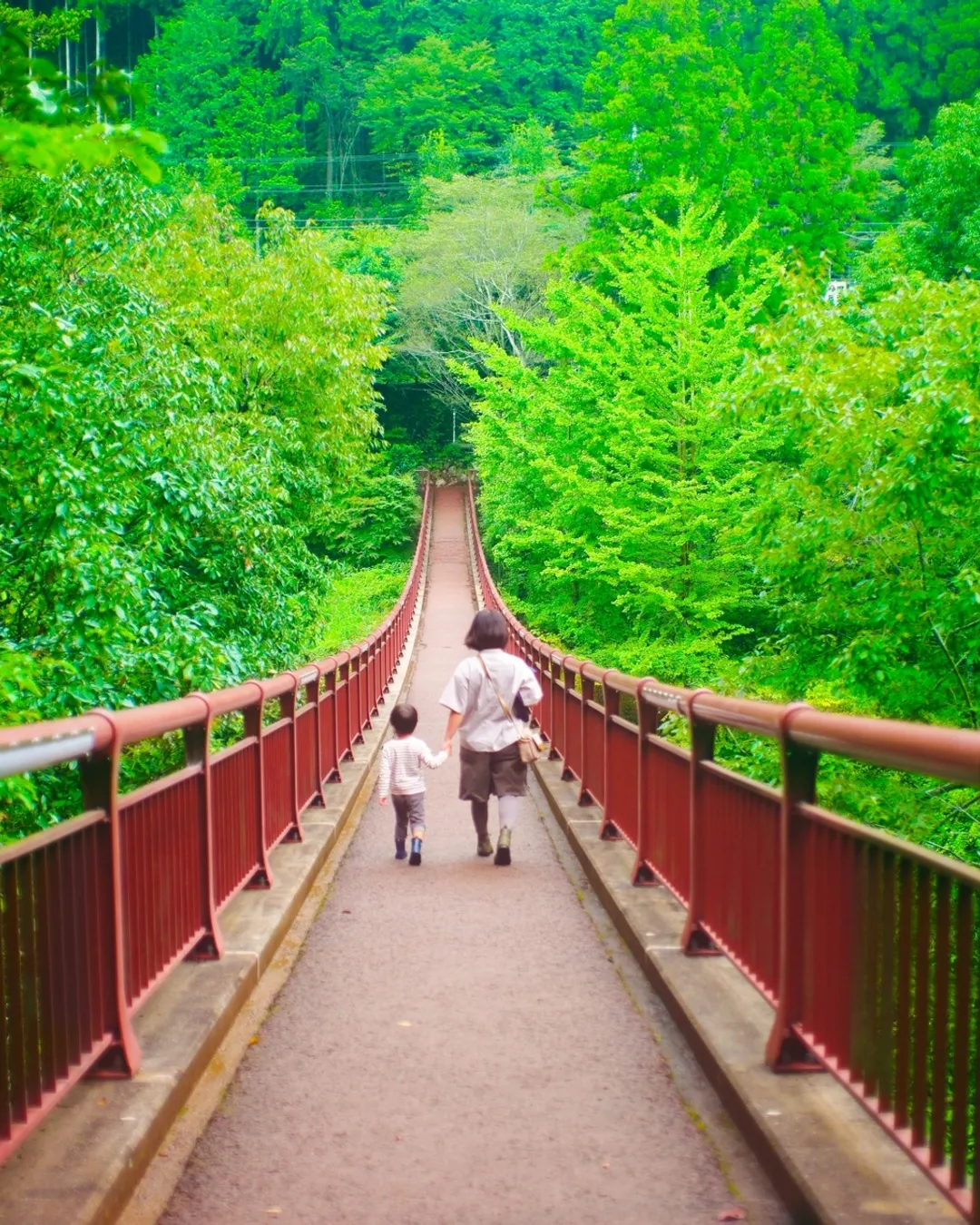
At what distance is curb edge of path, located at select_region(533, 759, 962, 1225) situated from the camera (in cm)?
292

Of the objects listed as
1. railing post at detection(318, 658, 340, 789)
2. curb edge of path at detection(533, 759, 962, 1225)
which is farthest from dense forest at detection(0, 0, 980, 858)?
curb edge of path at detection(533, 759, 962, 1225)

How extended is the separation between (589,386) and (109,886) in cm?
2179

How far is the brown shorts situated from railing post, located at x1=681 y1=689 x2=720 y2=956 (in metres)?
3.33

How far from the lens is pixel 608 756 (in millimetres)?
8180

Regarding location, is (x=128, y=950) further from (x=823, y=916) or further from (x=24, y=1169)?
(x=823, y=916)

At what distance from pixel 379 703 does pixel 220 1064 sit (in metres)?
A: 15.4

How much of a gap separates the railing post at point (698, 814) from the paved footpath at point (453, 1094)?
49 centimetres

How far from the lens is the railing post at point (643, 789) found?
21.0 ft

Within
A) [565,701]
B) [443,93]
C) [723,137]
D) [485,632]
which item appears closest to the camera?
[485,632]

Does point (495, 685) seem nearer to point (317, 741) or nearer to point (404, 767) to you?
point (404, 767)

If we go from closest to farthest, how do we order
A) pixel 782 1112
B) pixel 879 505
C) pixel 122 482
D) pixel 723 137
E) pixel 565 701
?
pixel 782 1112, pixel 122 482, pixel 879 505, pixel 565 701, pixel 723 137

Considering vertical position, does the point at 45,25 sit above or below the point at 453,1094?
above

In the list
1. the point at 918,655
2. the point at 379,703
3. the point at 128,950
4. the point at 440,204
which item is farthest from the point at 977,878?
the point at 440,204

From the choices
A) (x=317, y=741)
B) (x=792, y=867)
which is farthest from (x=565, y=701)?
(x=792, y=867)
